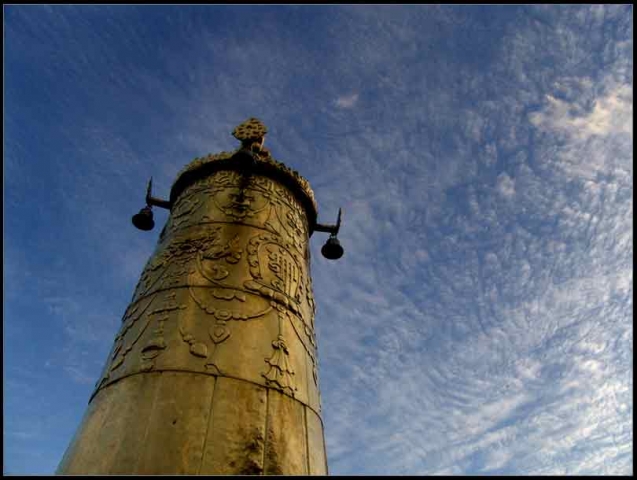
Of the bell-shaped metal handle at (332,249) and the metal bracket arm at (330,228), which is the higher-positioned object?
the metal bracket arm at (330,228)

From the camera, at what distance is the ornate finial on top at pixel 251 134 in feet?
24.3

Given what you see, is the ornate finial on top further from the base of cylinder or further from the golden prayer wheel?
the base of cylinder

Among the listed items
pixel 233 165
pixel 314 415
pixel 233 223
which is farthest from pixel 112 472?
pixel 233 165

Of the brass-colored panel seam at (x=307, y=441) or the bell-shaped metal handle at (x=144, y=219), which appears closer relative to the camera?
the brass-colored panel seam at (x=307, y=441)

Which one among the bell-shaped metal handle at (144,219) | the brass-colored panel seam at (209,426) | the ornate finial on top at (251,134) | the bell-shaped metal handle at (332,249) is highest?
the ornate finial on top at (251,134)

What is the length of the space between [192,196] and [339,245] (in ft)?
7.83

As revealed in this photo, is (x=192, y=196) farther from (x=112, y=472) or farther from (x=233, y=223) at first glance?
(x=112, y=472)

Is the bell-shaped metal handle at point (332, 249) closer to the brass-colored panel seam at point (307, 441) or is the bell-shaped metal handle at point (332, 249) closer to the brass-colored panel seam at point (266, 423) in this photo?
the brass-colored panel seam at point (307, 441)

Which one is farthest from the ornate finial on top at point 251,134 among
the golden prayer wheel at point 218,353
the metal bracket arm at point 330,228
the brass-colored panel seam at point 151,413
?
the brass-colored panel seam at point 151,413

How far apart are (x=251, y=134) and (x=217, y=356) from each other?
158 inches

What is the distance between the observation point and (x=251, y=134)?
7469mm

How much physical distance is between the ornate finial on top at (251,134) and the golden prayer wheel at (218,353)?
0.45 meters

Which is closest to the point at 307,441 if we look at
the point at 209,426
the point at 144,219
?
the point at 209,426

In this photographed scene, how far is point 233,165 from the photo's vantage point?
23.7ft
